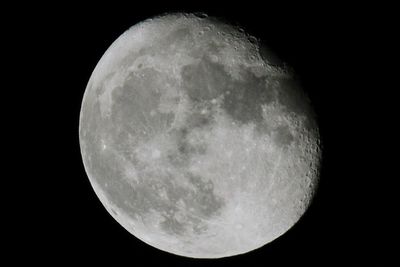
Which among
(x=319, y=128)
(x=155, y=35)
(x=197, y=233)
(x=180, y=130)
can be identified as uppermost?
(x=155, y=35)

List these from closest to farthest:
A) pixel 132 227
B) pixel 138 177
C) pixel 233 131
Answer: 1. pixel 233 131
2. pixel 138 177
3. pixel 132 227

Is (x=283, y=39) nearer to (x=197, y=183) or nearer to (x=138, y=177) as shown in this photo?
(x=197, y=183)

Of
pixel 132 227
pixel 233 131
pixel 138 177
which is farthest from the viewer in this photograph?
pixel 132 227

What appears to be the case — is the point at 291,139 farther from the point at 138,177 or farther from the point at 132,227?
the point at 132,227

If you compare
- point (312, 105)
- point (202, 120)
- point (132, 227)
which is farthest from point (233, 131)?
point (132, 227)

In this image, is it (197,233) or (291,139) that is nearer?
(291,139)

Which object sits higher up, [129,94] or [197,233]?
[129,94]

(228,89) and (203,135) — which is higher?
(228,89)
